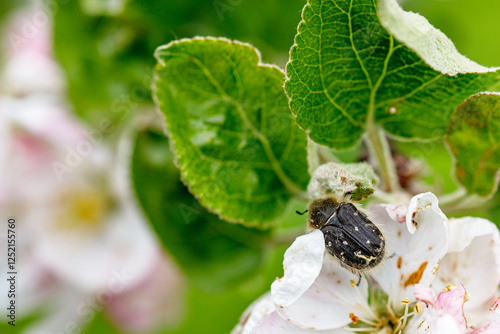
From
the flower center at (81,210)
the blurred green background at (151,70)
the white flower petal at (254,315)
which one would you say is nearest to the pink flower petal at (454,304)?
the white flower petal at (254,315)

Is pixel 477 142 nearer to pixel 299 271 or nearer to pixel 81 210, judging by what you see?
pixel 299 271

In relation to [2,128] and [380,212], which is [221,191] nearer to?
[380,212]

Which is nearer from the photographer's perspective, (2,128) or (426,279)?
(426,279)

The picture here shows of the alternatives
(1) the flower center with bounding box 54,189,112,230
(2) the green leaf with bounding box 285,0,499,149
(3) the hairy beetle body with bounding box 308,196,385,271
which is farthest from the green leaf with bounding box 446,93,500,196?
(1) the flower center with bounding box 54,189,112,230

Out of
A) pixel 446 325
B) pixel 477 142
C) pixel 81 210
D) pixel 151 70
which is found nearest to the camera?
pixel 446 325

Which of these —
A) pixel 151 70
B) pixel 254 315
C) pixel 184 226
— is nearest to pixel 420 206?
pixel 254 315

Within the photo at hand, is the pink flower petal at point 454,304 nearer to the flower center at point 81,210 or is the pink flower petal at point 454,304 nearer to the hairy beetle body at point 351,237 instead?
the hairy beetle body at point 351,237

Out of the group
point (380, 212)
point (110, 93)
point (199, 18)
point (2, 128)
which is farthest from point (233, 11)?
point (380, 212)
